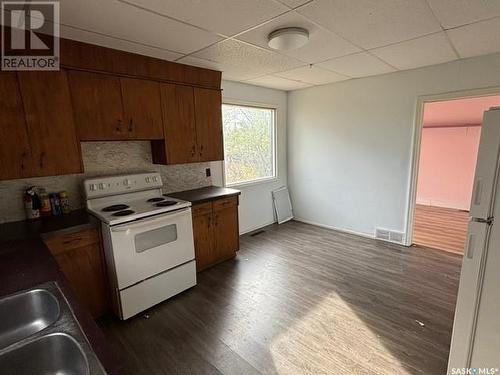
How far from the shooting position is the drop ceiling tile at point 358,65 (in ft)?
8.90

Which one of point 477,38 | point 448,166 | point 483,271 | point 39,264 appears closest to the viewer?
point 483,271

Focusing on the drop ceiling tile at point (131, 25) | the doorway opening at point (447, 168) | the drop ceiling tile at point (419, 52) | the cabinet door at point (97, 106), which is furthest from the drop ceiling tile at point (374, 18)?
the doorway opening at point (447, 168)

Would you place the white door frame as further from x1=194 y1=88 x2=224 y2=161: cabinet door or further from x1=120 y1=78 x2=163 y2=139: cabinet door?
x1=120 y1=78 x2=163 y2=139: cabinet door

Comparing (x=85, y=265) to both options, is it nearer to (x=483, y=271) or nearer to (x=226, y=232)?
(x=226, y=232)

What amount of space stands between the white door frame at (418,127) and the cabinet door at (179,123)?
2.87 meters

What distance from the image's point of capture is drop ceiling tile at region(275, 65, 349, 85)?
124 inches

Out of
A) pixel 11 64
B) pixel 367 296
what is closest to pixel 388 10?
pixel 367 296

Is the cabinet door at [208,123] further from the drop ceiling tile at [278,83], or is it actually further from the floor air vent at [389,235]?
the floor air vent at [389,235]

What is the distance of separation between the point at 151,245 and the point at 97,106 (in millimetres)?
1349

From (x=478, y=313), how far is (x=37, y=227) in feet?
9.80

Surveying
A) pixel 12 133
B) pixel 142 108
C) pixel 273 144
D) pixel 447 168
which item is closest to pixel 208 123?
pixel 142 108

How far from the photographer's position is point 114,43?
215cm

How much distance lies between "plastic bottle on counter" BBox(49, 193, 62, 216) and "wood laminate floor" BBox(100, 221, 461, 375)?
1106 mm

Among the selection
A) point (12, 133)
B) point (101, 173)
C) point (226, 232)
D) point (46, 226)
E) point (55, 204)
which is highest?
point (12, 133)
